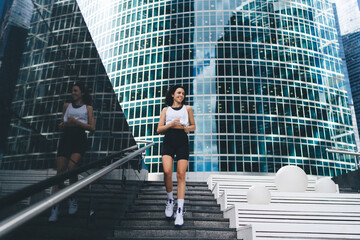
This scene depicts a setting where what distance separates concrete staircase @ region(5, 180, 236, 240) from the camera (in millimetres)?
2022

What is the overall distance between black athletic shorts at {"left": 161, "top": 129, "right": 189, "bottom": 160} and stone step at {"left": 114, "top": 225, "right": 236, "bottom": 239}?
41.2 inches

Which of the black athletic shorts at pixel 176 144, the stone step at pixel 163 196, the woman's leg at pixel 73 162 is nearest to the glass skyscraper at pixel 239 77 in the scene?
the stone step at pixel 163 196

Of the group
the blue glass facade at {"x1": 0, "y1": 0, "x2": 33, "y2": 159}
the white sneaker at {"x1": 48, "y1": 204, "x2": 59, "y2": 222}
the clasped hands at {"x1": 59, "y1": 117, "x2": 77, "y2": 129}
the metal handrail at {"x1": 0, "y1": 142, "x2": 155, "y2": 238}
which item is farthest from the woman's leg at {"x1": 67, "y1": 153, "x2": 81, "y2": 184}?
the blue glass facade at {"x1": 0, "y1": 0, "x2": 33, "y2": 159}

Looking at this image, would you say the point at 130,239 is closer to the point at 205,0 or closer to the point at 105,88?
the point at 105,88

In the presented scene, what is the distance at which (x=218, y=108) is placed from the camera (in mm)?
37938

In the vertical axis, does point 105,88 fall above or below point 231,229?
above

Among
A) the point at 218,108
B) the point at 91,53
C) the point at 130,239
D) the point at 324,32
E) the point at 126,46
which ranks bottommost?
the point at 130,239

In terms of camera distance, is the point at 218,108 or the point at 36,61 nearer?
the point at 36,61

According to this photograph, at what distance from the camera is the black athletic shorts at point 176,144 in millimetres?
4262

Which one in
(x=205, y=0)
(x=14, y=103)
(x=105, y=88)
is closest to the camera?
(x=14, y=103)

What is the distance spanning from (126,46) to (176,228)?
4351 centimetres

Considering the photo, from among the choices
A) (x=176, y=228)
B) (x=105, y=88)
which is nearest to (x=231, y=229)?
(x=176, y=228)

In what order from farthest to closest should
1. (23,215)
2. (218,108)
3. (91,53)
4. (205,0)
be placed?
(205,0) → (218,108) → (91,53) → (23,215)

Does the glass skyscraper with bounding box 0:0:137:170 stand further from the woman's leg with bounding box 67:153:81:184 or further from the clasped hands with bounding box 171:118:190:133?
the clasped hands with bounding box 171:118:190:133
